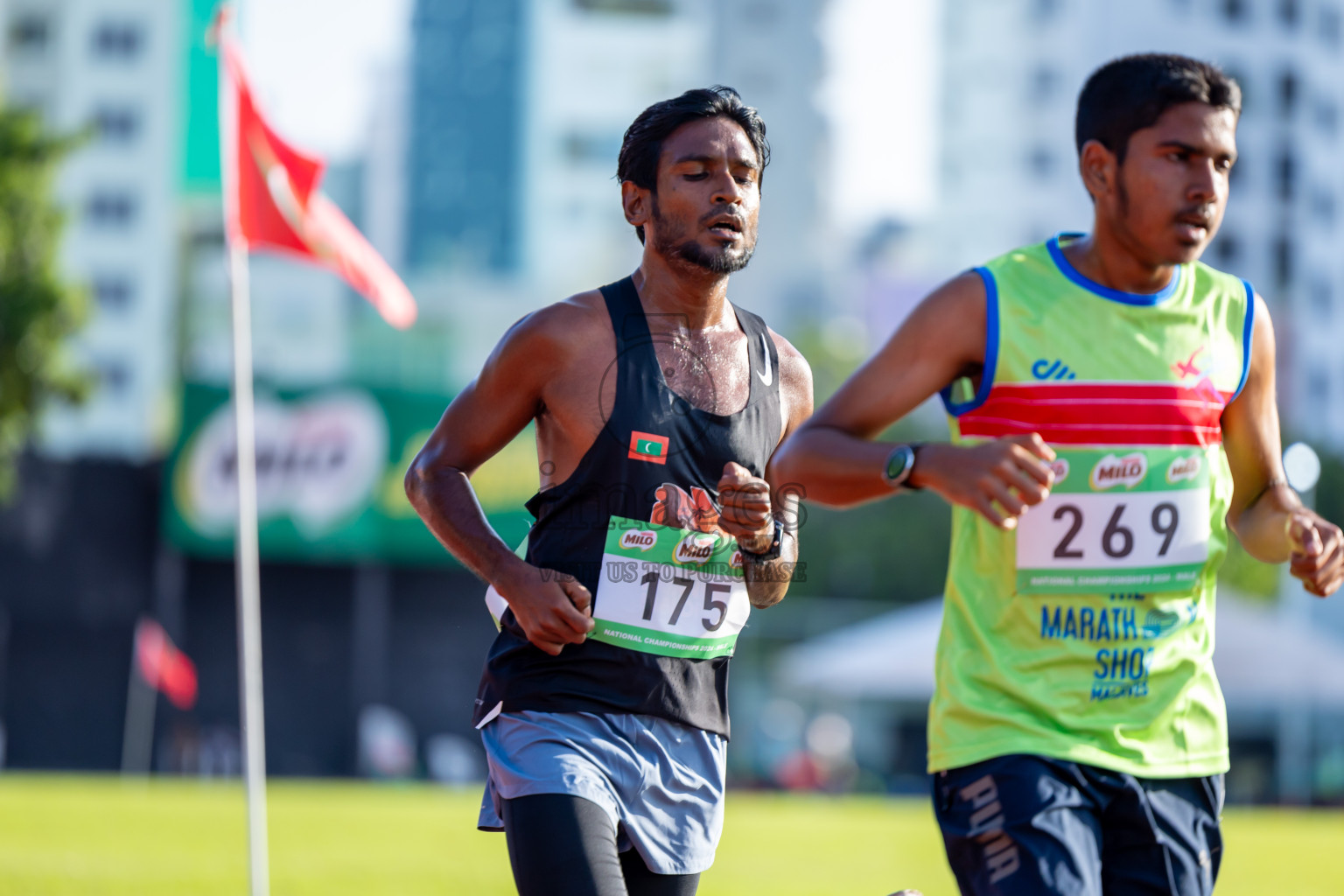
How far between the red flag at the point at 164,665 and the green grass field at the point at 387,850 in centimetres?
552

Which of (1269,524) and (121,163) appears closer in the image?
(1269,524)

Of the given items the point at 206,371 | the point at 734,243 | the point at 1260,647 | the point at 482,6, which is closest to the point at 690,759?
the point at 734,243

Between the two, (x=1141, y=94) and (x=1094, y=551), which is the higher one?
(x=1141, y=94)

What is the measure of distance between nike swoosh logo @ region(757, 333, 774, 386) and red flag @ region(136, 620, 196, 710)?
2652cm

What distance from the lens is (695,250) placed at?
13.3ft

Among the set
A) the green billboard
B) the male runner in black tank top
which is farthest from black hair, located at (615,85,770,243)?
the green billboard

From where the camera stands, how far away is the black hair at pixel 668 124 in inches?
161

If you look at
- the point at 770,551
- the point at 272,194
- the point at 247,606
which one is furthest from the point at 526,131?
the point at 770,551

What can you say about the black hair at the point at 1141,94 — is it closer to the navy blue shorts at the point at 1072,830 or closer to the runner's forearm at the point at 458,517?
the navy blue shorts at the point at 1072,830

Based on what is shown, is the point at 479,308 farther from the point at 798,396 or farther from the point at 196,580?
the point at 798,396

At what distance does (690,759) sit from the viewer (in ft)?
13.0

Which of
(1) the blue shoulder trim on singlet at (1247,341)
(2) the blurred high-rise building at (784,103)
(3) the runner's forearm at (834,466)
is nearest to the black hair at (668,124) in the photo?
(3) the runner's forearm at (834,466)

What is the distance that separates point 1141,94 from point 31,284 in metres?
24.5

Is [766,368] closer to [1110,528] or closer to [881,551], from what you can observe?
[1110,528]
